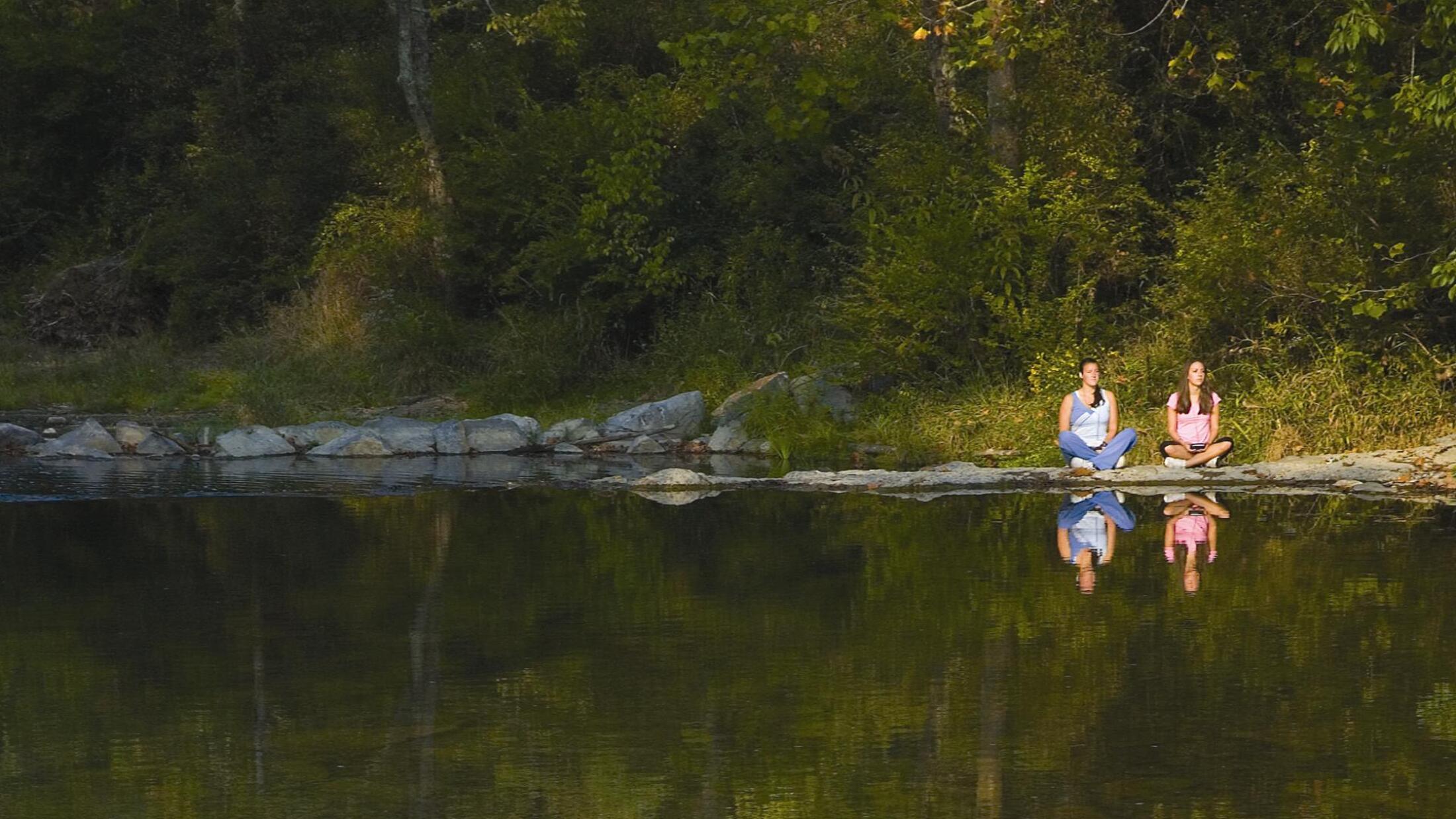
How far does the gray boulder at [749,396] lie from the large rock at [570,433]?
145cm

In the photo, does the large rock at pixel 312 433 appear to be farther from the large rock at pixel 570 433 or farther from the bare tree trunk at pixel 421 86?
the bare tree trunk at pixel 421 86

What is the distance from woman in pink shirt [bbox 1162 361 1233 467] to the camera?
16.5 meters

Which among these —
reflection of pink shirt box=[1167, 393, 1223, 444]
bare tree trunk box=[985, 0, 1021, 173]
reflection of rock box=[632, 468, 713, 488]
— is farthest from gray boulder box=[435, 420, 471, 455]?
reflection of pink shirt box=[1167, 393, 1223, 444]

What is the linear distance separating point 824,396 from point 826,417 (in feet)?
1.71

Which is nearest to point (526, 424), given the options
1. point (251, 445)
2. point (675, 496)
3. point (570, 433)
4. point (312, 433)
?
point (570, 433)

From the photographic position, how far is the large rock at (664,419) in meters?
21.6

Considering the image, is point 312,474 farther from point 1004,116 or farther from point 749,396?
point 1004,116

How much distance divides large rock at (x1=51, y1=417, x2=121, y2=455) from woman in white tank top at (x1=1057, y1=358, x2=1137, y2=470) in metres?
10.8

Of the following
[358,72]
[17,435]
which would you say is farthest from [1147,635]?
[358,72]

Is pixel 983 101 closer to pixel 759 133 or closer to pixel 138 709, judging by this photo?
pixel 759 133

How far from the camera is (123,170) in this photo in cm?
3725

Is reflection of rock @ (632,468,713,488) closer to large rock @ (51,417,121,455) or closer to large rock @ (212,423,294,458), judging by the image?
large rock @ (212,423,294,458)

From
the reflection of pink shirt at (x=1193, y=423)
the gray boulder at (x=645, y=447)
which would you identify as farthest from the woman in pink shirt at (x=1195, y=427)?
the gray boulder at (x=645, y=447)

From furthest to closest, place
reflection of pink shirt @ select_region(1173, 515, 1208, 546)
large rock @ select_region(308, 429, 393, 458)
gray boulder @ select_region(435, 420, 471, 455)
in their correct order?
gray boulder @ select_region(435, 420, 471, 455), large rock @ select_region(308, 429, 393, 458), reflection of pink shirt @ select_region(1173, 515, 1208, 546)
